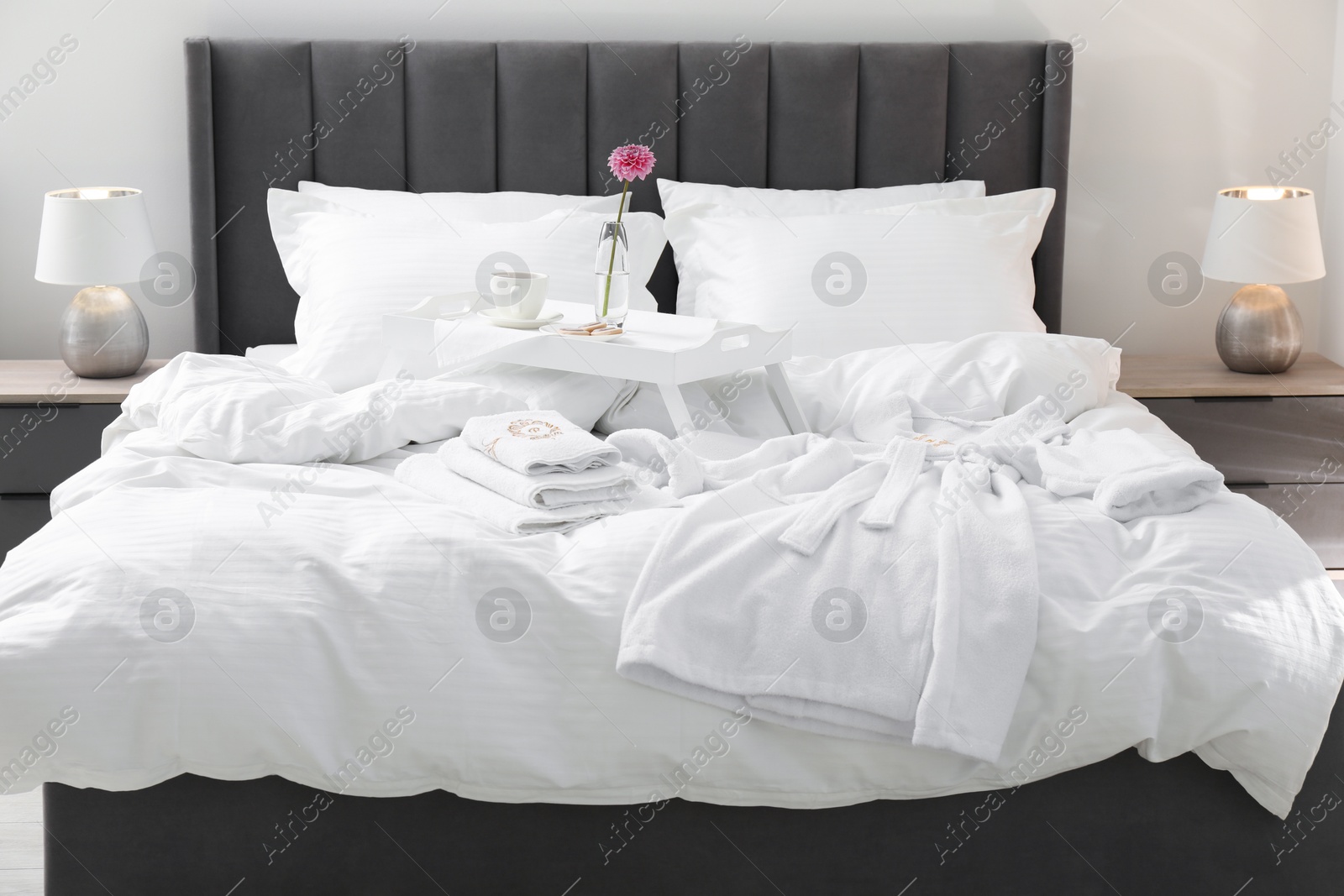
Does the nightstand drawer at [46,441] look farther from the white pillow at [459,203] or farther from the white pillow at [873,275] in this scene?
the white pillow at [873,275]

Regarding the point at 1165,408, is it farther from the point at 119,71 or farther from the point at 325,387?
the point at 119,71

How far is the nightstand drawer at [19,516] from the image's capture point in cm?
261

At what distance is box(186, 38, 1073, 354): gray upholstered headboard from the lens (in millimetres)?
2900

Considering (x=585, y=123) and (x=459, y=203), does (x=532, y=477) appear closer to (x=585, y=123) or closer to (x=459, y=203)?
(x=459, y=203)

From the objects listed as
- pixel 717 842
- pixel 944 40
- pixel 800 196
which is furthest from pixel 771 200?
pixel 717 842

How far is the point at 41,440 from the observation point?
8.48ft

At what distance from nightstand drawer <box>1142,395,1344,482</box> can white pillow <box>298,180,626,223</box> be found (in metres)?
1.39

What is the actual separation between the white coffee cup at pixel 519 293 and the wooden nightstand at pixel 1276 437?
1369 millimetres

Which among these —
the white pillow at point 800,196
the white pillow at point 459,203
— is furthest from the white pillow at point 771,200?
the white pillow at point 459,203

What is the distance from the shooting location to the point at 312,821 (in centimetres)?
A: 142

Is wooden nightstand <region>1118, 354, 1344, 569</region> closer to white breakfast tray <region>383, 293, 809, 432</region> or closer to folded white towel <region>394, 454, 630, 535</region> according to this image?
white breakfast tray <region>383, 293, 809, 432</region>

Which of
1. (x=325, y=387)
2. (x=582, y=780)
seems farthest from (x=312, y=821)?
(x=325, y=387)

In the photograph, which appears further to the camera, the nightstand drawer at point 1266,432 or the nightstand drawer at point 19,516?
the nightstand drawer at point 1266,432

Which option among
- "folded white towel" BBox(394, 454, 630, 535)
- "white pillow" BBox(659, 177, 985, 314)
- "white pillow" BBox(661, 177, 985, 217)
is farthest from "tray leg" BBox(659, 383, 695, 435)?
"white pillow" BBox(661, 177, 985, 217)
